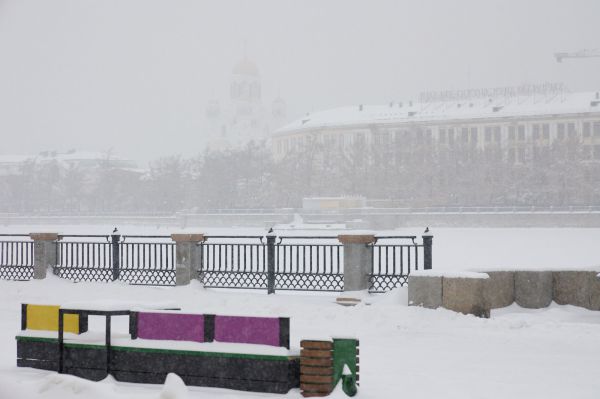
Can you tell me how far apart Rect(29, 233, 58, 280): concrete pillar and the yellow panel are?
10.3m

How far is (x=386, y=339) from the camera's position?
12055 millimetres

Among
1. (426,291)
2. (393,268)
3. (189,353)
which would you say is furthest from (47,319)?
(393,268)

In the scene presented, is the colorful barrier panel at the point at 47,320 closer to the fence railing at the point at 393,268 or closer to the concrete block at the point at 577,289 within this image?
the fence railing at the point at 393,268

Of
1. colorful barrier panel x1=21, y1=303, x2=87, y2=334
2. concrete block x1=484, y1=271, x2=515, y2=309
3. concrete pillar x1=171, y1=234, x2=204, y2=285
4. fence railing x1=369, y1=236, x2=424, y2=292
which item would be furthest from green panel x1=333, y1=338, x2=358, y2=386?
concrete pillar x1=171, y1=234, x2=204, y2=285

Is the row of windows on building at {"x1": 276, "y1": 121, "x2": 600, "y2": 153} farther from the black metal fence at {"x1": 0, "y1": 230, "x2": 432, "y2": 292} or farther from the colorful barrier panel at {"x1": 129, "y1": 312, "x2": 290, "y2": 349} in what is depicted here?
the colorful barrier panel at {"x1": 129, "y1": 312, "x2": 290, "y2": 349}

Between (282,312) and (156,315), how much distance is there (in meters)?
5.99

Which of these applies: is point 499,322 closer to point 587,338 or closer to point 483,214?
point 587,338

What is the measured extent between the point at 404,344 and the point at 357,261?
455 centimetres

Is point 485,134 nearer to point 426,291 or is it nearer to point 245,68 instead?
point 245,68

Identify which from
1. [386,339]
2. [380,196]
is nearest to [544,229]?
[380,196]

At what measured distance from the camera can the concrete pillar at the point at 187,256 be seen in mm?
17609

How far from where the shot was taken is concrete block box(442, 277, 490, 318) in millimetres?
13195

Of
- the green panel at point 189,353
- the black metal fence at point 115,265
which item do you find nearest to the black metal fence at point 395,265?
the black metal fence at point 115,265

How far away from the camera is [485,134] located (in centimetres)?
9750
